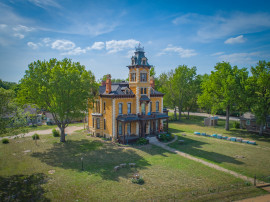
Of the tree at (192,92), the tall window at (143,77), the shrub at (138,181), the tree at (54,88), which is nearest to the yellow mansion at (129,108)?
the tall window at (143,77)

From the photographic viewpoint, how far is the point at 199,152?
26.7 metres

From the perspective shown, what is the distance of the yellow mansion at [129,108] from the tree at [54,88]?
459 cm

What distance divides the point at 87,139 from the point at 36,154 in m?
9.87

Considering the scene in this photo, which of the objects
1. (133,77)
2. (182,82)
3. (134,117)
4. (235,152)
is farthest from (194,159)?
(182,82)

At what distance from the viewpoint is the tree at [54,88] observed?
90.9 ft

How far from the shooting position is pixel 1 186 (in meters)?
16.7

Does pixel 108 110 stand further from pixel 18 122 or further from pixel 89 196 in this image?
pixel 89 196

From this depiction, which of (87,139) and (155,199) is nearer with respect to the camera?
(155,199)

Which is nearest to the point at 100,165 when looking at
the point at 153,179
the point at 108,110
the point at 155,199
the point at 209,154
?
the point at 153,179

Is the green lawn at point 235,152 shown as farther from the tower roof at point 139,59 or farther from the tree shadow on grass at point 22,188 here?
the tree shadow on grass at point 22,188

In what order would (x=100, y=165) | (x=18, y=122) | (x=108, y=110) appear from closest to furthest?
1. (x=18, y=122)
2. (x=100, y=165)
3. (x=108, y=110)

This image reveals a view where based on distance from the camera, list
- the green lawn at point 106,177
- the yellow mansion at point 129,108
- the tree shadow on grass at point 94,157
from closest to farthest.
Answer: the green lawn at point 106,177
the tree shadow on grass at point 94,157
the yellow mansion at point 129,108

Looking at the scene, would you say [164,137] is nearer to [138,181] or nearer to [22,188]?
[138,181]

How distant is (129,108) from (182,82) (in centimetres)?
2745
